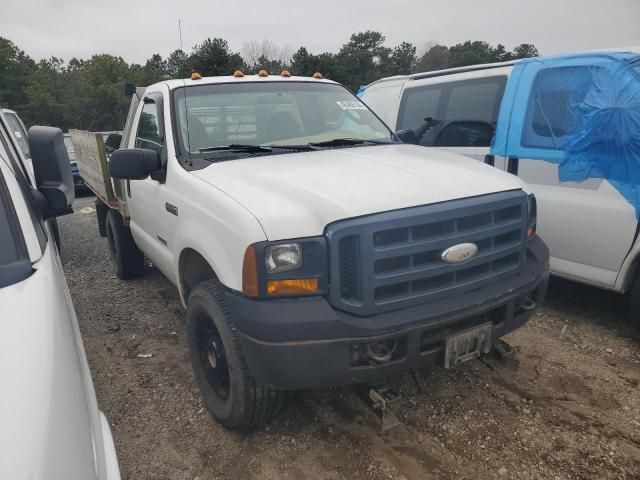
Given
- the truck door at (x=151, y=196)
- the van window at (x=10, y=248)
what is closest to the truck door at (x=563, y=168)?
the truck door at (x=151, y=196)

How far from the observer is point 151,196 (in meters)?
3.51

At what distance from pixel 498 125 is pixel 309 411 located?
9.84ft

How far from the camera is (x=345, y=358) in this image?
82.7 inches

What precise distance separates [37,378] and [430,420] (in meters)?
2.14

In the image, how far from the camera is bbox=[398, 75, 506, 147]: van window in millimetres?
4383

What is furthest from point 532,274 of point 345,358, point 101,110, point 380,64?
point 380,64

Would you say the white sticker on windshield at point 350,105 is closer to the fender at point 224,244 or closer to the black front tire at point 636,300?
the fender at point 224,244

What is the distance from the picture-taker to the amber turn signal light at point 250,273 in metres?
2.09

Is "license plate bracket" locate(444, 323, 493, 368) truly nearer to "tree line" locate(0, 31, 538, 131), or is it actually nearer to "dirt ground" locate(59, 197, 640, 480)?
"dirt ground" locate(59, 197, 640, 480)

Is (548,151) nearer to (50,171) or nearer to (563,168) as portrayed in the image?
(563,168)

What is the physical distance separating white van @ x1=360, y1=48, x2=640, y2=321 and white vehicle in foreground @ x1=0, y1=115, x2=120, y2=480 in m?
3.49

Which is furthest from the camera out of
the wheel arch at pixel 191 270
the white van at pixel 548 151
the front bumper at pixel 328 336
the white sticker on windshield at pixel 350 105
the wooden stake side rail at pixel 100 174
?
the wooden stake side rail at pixel 100 174

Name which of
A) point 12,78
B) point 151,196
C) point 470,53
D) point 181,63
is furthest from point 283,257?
point 470,53

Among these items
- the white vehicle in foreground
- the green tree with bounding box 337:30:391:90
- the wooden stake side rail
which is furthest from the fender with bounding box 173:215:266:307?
the green tree with bounding box 337:30:391:90
